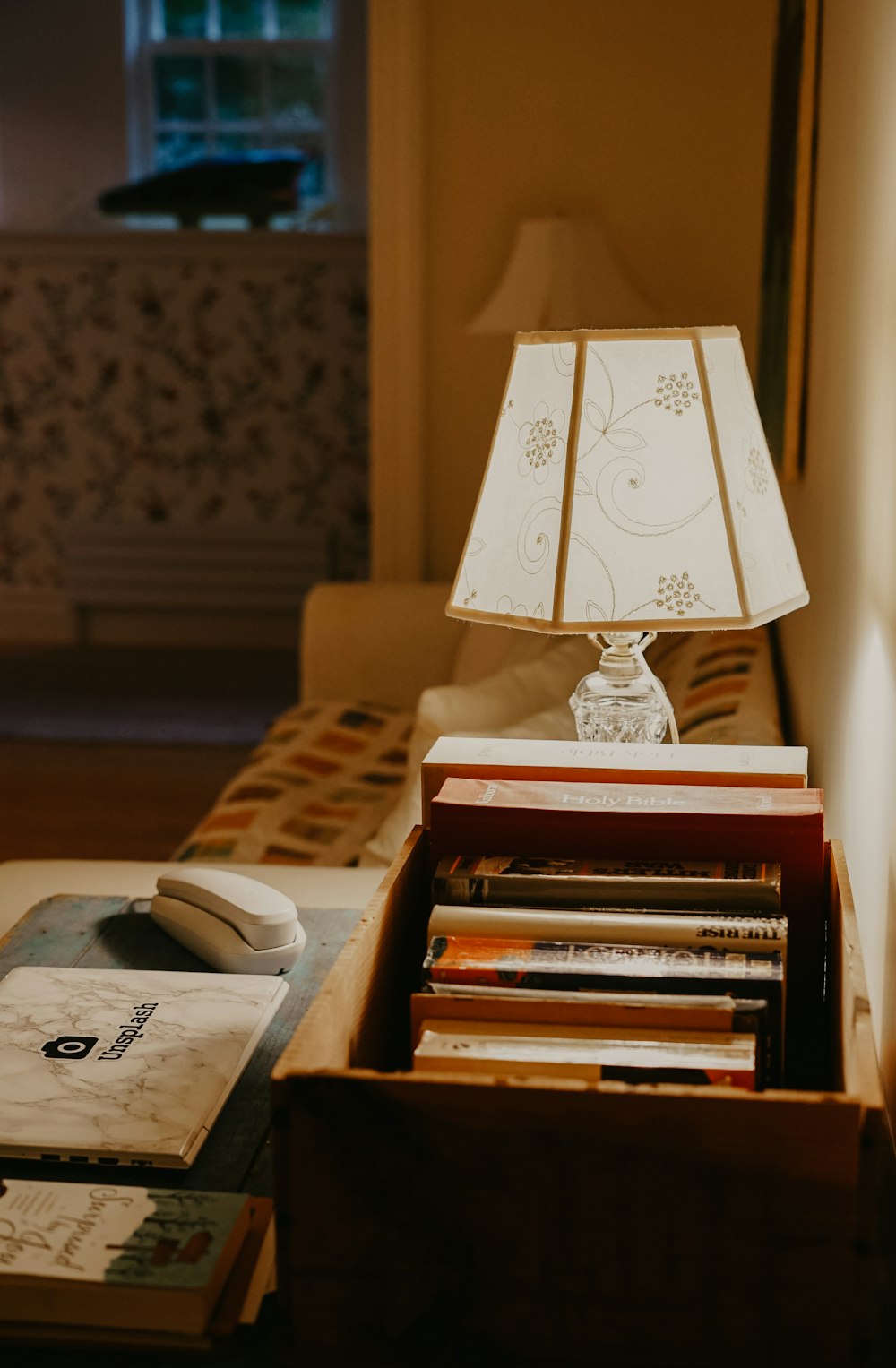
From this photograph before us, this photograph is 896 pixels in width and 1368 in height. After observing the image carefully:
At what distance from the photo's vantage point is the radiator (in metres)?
5.59

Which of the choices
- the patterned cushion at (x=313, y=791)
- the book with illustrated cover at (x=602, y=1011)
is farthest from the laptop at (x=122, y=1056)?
the patterned cushion at (x=313, y=791)

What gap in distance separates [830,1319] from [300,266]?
520 cm

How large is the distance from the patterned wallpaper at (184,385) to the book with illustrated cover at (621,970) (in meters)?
4.83

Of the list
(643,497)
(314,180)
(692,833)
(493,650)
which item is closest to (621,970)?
(692,833)

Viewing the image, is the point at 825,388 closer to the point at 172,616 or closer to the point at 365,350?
the point at 365,350

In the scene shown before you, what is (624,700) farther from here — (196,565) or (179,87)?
(179,87)

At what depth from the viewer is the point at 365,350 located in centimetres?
538

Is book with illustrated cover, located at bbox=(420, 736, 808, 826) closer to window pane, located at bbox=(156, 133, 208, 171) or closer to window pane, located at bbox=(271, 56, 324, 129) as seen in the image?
window pane, located at bbox=(271, 56, 324, 129)

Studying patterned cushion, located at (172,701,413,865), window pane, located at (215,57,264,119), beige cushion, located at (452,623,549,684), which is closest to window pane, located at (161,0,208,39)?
window pane, located at (215,57,264,119)

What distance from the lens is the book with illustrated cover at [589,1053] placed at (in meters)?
0.67

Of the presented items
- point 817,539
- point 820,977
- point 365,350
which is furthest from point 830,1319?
point 365,350

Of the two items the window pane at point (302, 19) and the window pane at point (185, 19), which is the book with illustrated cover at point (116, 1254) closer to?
the window pane at point (302, 19)

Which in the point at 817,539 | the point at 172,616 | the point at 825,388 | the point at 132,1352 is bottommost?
the point at 172,616

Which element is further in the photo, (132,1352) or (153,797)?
(153,797)
